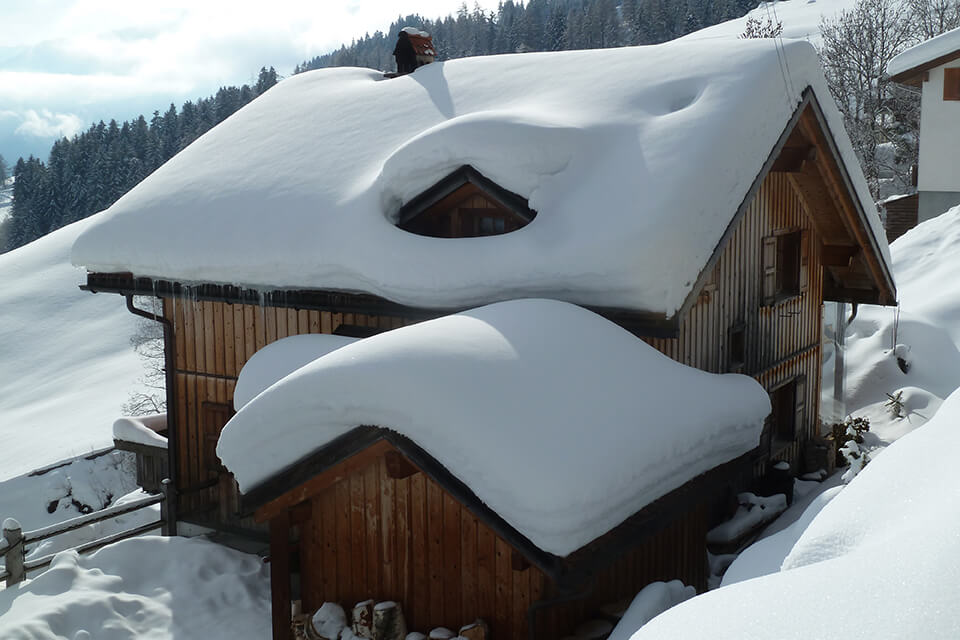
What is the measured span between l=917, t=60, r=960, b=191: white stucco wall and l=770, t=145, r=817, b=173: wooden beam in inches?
627

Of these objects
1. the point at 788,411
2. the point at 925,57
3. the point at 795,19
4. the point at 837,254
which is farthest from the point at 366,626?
the point at 795,19

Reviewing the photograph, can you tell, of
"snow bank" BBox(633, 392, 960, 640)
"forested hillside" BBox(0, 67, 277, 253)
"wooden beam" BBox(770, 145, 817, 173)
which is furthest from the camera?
"forested hillside" BBox(0, 67, 277, 253)

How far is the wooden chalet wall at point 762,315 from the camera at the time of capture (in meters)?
9.72

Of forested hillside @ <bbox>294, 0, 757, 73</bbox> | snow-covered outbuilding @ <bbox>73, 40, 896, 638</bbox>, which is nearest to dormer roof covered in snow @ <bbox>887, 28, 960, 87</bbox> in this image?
snow-covered outbuilding @ <bbox>73, 40, 896, 638</bbox>

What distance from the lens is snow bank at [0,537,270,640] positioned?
8578 millimetres

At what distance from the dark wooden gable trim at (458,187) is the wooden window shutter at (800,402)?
18.1 ft

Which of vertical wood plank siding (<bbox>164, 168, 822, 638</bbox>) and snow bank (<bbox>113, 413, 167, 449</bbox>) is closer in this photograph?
vertical wood plank siding (<bbox>164, 168, 822, 638</bbox>)

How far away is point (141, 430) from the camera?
12.9 m

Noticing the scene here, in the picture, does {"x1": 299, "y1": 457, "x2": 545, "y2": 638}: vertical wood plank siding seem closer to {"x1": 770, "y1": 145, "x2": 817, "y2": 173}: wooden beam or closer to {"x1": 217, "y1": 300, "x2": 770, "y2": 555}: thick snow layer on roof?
{"x1": 217, "y1": 300, "x2": 770, "y2": 555}: thick snow layer on roof

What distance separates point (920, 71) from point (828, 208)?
14.7 meters

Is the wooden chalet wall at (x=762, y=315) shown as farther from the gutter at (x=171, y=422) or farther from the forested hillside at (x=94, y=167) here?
the forested hillside at (x=94, y=167)

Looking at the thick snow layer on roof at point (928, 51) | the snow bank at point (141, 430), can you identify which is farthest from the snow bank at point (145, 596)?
the thick snow layer on roof at point (928, 51)

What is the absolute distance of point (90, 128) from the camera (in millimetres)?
75812

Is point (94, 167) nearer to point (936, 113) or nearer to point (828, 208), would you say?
point (936, 113)
